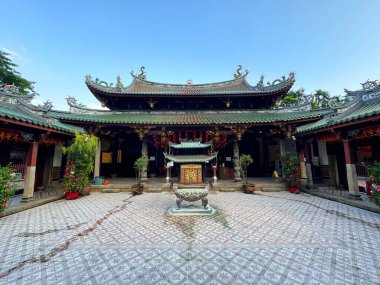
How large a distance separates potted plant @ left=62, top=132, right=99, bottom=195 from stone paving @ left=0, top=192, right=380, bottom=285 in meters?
2.02

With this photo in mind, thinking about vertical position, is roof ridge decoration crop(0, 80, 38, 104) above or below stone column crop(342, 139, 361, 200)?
above

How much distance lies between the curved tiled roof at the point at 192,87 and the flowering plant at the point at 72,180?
650 centimetres

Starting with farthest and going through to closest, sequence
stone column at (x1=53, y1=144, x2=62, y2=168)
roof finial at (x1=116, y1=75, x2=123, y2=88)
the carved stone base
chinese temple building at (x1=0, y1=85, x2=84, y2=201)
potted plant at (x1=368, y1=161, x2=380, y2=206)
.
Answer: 1. roof finial at (x1=116, y1=75, x2=123, y2=88)
2. stone column at (x1=53, y1=144, x2=62, y2=168)
3. chinese temple building at (x1=0, y1=85, x2=84, y2=201)
4. the carved stone base
5. potted plant at (x1=368, y1=161, x2=380, y2=206)

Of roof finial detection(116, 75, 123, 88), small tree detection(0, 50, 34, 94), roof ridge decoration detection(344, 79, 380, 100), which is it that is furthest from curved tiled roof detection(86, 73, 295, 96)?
small tree detection(0, 50, 34, 94)

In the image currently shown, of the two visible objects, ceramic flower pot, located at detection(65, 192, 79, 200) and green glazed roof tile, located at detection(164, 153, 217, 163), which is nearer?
green glazed roof tile, located at detection(164, 153, 217, 163)

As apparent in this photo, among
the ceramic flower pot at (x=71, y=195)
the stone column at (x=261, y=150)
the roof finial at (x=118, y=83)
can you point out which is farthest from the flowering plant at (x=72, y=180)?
the stone column at (x=261, y=150)

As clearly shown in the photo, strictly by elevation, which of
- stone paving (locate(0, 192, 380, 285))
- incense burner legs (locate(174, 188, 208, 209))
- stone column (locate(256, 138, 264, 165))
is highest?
stone column (locate(256, 138, 264, 165))

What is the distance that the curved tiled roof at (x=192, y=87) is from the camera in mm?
12117

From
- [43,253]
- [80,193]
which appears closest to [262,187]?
[43,253]

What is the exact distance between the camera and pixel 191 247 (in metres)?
3.61

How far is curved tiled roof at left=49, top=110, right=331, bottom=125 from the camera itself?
9938 mm

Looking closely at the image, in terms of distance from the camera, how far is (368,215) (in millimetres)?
5516

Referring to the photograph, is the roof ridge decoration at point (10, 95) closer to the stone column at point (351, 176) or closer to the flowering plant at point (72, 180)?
the flowering plant at point (72, 180)

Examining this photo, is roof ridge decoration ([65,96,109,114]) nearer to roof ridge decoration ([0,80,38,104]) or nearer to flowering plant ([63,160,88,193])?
roof ridge decoration ([0,80,38,104])
